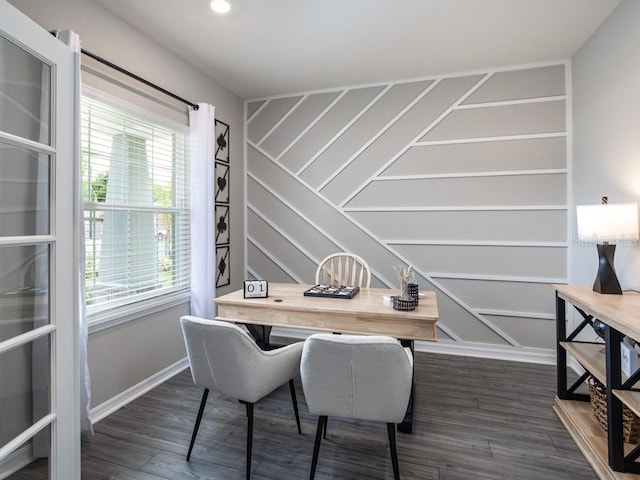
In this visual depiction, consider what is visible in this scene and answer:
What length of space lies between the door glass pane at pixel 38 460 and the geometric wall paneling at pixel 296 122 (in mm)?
3063

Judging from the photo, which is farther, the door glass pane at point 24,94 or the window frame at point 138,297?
the window frame at point 138,297

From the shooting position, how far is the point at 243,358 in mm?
1539

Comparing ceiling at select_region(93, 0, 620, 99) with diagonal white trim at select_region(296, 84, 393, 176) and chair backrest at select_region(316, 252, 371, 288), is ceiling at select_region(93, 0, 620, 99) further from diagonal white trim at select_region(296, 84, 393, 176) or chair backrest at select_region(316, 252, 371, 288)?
chair backrest at select_region(316, 252, 371, 288)

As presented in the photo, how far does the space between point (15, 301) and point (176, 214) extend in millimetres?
1622

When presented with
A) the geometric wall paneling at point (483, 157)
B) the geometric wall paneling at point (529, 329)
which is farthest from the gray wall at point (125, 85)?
the geometric wall paneling at point (529, 329)

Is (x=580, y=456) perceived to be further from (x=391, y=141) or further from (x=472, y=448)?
(x=391, y=141)

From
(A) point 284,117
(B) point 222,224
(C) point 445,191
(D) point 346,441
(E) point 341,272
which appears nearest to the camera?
(D) point 346,441

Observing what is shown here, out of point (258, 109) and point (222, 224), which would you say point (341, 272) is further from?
point (258, 109)

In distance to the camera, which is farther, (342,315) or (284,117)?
(284,117)

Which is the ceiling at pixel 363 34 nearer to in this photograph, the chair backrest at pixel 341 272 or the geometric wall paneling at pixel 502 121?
the geometric wall paneling at pixel 502 121

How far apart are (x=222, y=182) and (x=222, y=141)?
17.0 inches

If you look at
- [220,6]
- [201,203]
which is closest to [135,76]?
[220,6]

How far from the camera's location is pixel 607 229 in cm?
182

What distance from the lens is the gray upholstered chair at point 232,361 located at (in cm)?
152
